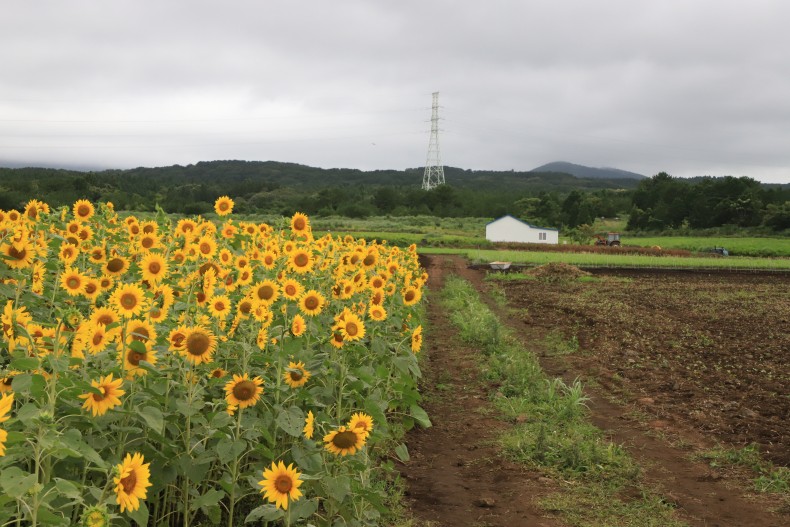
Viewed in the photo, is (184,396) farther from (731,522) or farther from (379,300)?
(731,522)

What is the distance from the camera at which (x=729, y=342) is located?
1209 centimetres

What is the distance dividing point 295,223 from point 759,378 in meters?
6.51

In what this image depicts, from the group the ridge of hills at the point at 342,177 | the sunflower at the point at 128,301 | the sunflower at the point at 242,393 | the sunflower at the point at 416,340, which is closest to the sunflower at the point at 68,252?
the sunflower at the point at 128,301

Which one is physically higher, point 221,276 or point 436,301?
point 221,276

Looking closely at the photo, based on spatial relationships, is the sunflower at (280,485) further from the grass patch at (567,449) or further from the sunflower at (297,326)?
the grass patch at (567,449)

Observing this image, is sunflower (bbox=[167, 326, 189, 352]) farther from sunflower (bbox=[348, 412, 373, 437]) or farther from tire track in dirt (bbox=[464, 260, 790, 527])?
tire track in dirt (bbox=[464, 260, 790, 527])

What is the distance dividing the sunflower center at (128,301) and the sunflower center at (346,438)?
3.70 ft

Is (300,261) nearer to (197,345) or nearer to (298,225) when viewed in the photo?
(298,225)

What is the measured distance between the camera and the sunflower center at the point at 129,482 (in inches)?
96.2

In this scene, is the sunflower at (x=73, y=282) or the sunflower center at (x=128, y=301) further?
the sunflower at (x=73, y=282)

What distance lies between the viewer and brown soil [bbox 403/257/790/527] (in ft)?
18.2

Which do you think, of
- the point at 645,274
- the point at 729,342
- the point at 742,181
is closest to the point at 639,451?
the point at 729,342

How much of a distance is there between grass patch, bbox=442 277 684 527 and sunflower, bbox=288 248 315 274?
8.22 feet

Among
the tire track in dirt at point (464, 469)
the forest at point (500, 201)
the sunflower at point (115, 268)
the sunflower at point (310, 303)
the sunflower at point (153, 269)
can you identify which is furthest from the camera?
the forest at point (500, 201)
